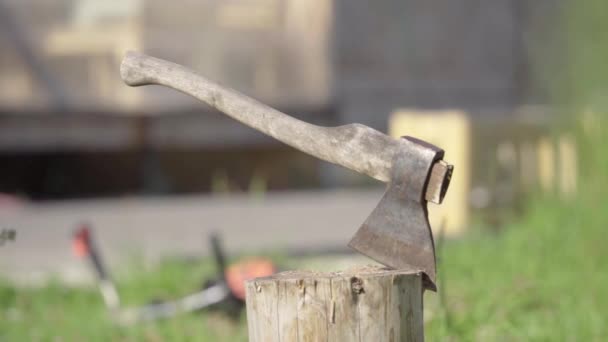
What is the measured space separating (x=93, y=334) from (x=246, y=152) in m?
6.78

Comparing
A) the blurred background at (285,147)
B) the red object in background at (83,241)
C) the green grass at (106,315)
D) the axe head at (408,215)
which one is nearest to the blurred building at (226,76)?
the blurred background at (285,147)

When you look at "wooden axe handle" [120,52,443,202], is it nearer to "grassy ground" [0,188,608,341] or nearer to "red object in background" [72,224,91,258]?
"grassy ground" [0,188,608,341]

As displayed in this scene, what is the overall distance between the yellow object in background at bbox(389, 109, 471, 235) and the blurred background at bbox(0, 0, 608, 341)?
16mm

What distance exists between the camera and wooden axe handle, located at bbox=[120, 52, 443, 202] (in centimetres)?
252

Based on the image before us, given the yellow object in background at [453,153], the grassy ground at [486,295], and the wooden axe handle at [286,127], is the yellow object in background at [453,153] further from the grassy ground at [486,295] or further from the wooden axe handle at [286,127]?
the wooden axe handle at [286,127]

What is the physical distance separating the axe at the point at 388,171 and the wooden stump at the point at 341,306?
86mm

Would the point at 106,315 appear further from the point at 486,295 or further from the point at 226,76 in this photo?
the point at 226,76

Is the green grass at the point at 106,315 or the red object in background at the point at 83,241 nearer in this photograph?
the green grass at the point at 106,315

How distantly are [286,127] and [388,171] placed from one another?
29cm

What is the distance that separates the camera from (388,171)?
2.50 meters

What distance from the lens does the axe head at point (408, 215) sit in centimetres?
245

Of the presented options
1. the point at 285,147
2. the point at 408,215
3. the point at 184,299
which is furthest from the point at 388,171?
the point at 285,147

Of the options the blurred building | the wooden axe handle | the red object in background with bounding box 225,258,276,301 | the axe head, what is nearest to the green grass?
the red object in background with bounding box 225,258,276,301

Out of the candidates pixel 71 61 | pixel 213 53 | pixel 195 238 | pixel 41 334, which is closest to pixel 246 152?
pixel 213 53
